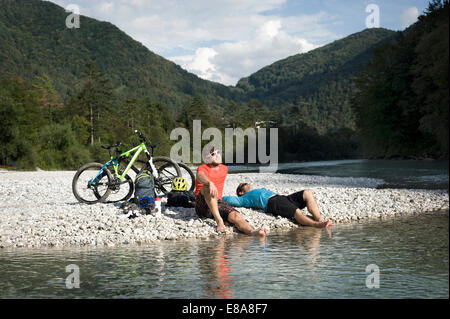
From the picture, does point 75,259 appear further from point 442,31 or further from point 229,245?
point 442,31

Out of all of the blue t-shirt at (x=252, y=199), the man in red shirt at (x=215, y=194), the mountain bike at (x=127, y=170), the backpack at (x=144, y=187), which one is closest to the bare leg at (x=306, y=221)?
the blue t-shirt at (x=252, y=199)

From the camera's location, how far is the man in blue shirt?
422 inches

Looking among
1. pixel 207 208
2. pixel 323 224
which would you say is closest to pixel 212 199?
pixel 207 208

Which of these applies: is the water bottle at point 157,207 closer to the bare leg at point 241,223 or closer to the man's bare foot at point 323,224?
the bare leg at point 241,223

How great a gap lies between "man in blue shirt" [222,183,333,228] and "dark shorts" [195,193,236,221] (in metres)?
1.01

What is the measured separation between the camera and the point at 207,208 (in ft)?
34.7

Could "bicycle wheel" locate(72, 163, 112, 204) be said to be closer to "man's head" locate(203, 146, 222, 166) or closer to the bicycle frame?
the bicycle frame

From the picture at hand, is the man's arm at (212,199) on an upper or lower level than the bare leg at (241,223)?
upper

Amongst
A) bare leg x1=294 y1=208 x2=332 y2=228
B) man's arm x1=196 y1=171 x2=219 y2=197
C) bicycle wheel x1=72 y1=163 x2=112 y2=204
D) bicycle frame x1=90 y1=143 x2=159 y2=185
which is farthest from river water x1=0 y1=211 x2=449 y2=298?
bicycle wheel x1=72 y1=163 x2=112 y2=204

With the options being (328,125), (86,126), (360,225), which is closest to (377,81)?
(86,126)

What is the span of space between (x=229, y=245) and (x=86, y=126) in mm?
62415

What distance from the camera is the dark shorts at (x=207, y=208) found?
1034 cm

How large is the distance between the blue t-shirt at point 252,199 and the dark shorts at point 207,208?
3.25ft

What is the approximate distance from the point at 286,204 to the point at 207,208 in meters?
2.00
